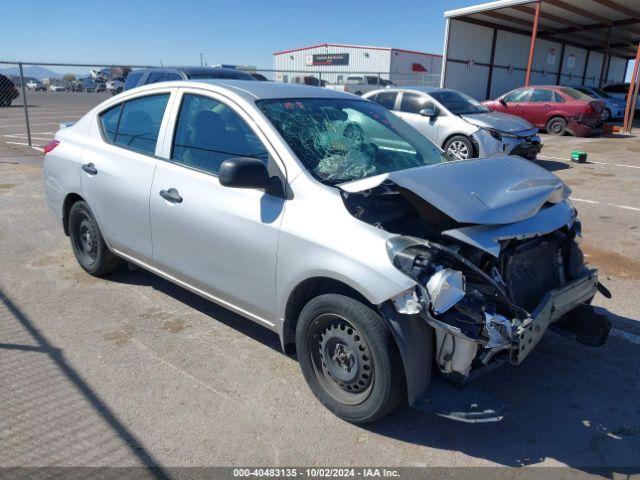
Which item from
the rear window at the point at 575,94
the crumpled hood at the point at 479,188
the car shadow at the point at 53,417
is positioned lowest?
the car shadow at the point at 53,417

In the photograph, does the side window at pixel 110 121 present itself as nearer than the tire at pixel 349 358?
No

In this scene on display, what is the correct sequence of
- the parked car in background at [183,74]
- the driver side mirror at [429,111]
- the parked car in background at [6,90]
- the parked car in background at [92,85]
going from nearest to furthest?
the parked car in background at [183,74], the driver side mirror at [429,111], the parked car in background at [6,90], the parked car in background at [92,85]

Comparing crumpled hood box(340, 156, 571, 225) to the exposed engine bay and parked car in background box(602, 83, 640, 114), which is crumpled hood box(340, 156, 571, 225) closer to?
the exposed engine bay

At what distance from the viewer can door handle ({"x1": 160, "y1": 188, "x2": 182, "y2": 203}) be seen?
3620 mm

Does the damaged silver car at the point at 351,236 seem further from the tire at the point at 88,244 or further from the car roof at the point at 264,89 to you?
the tire at the point at 88,244

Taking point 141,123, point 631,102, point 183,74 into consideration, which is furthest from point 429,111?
point 631,102

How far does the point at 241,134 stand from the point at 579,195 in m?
7.18

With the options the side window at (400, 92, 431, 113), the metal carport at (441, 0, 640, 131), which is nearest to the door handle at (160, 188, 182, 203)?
the side window at (400, 92, 431, 113)

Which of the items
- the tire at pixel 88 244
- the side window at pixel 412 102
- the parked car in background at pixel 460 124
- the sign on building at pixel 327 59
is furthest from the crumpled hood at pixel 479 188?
the sign on building at pixel 327 59

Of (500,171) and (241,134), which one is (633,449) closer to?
(500,171)

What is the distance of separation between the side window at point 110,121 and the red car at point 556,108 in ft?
51.6

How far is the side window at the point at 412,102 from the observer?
1123 centimetres

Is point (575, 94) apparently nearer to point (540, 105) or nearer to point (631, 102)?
point (540, 105)

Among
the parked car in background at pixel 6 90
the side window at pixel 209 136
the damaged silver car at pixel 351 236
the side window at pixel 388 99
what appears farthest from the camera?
the parked car in background at pixel 6 90
